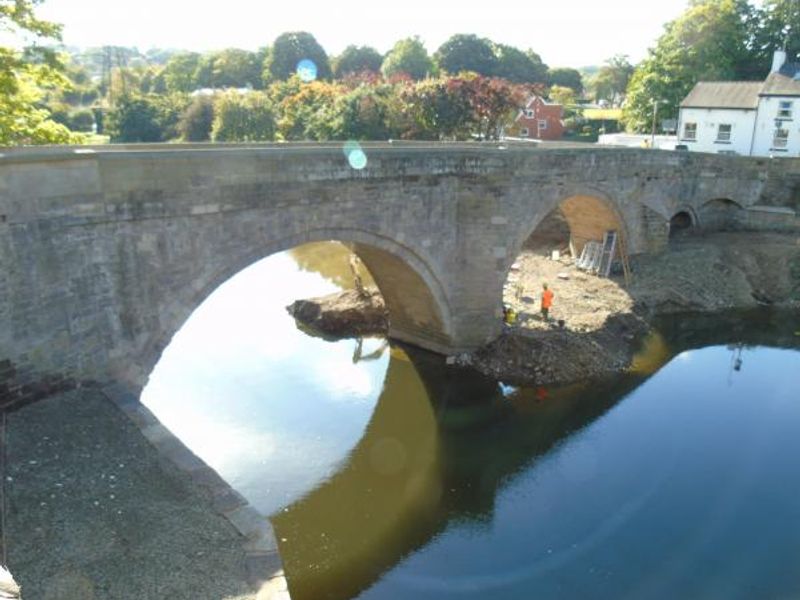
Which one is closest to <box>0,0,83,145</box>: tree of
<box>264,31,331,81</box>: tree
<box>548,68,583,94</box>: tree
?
<box>264,31,331,81</box>: tree

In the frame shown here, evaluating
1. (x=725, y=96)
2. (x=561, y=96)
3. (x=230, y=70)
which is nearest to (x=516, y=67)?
(x=561, y=96)

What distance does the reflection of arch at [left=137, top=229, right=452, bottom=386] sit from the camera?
12.1 metres

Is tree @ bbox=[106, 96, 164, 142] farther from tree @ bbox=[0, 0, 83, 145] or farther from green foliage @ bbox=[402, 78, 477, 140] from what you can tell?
tree @ bbox=[0, 0, 83, 145]

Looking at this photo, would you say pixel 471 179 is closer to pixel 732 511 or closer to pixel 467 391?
pixel 467 391

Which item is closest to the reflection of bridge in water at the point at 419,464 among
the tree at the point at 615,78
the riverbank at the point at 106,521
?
the riverbank at the point at 106,521

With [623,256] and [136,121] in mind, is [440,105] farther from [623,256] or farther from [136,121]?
[136,121]

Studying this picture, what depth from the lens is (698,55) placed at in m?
44.5

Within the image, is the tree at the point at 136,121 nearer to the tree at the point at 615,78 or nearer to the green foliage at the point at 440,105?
the green foliage at the point at 440,105

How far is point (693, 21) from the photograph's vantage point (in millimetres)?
44469

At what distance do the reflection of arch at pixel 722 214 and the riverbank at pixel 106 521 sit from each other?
29872 mm

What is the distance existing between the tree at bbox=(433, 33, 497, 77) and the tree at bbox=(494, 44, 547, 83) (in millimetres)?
1500

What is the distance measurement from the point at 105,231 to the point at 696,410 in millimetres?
14884

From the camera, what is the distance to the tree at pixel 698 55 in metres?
44.3

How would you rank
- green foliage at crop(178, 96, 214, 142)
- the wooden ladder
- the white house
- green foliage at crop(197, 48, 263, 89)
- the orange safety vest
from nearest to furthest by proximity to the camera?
the orange safety vest → the wooden ladder → the white house → green foliage at crop(178, 96, 214, 142) → green foliage at crop(197, 48, 263, 89)
